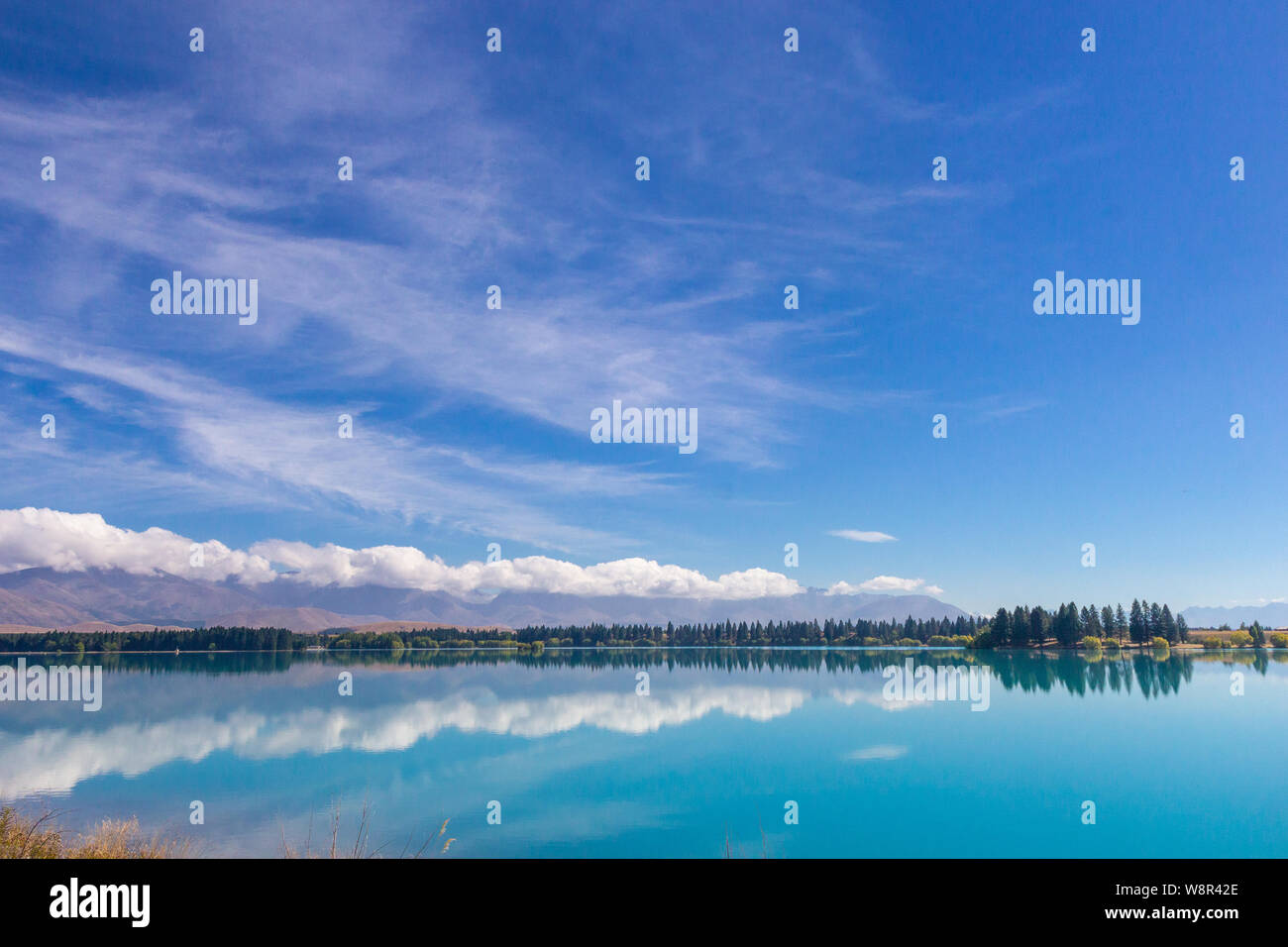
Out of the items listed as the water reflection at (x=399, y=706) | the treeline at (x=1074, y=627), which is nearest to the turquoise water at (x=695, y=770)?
the water reflection at (x=399, y=706)

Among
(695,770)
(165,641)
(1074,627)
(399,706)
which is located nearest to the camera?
(695,770)

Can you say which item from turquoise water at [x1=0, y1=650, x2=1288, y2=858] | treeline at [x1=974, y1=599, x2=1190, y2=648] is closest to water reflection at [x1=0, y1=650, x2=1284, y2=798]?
turquoise water at [x1=0, y1=650, x2=1288, y2=858]

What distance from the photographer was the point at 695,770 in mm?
34594

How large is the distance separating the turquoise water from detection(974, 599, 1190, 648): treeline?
67619 millimetres

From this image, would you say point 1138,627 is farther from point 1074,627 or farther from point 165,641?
point 165,641

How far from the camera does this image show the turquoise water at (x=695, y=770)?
23797 mm

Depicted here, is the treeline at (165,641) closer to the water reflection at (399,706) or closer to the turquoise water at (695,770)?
the water reflection at (399,706)

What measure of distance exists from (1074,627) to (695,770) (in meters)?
127

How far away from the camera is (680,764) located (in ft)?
117

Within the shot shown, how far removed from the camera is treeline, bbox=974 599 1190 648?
13462 centimetres

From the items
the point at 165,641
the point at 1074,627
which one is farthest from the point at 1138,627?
the point at 165,641

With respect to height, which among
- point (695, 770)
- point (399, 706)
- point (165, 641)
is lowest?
point (165, 641)

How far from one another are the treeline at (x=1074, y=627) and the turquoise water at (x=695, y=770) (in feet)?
222
